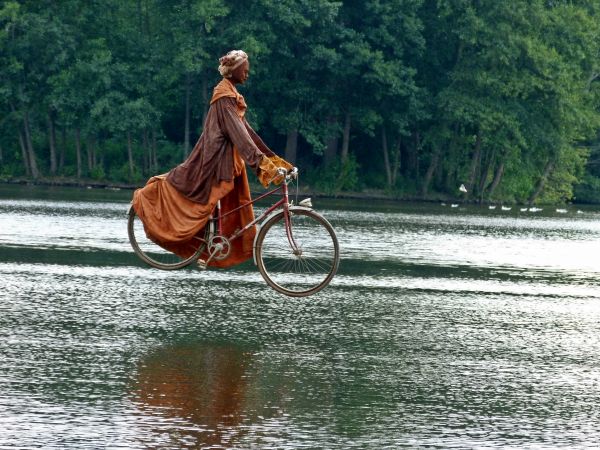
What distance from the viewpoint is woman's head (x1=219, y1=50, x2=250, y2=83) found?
11297 mm

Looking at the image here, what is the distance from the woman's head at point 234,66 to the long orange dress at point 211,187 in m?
0.08

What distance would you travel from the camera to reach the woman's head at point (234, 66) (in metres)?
11.3

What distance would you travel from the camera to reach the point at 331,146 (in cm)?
6362

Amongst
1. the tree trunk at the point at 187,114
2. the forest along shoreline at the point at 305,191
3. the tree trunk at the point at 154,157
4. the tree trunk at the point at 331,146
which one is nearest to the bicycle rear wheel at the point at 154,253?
the forest along shoreline at the point at 305,191

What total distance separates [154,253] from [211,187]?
771cm

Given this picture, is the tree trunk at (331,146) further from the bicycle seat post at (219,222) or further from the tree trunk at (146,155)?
the bicycle seat post at (219,222)

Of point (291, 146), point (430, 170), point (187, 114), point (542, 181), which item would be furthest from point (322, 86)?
point (542, 181)

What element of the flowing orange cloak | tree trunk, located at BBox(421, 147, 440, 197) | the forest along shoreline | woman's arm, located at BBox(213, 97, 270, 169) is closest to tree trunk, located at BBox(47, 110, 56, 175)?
the forest along shoreline

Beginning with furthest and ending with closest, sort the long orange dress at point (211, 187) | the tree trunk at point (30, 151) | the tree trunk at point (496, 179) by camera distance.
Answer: the tree trunk at point (496, 179) < the tree trunk at point (30, 151) < the long orange dress at point (211, 187)

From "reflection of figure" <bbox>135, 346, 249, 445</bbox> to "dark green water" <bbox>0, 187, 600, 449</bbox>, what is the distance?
0.02 metres

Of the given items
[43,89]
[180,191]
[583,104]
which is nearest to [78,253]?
[180,191]

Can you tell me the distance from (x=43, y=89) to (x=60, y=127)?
2.58 meters

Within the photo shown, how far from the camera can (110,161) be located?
65.2 metres

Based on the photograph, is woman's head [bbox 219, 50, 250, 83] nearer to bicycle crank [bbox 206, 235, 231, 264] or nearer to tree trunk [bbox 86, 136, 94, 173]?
bicycle crank [bbox 206, 235, 231, 264]
